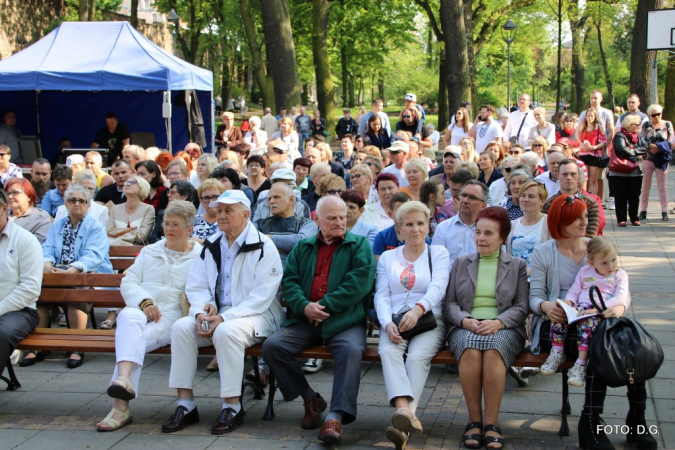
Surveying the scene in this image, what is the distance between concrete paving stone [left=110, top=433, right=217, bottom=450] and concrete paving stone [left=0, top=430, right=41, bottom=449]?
0.65 m

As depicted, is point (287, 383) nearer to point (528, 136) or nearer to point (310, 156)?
point (310, 156)

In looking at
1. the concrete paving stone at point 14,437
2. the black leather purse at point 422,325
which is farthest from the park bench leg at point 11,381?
the black leather purse at point 422,325

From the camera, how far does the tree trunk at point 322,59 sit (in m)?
26.4

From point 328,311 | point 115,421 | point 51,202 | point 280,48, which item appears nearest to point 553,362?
point 328,311

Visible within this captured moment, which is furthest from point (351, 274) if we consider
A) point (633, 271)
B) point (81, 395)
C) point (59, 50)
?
point (59, 50)

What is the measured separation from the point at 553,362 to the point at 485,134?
10141mm

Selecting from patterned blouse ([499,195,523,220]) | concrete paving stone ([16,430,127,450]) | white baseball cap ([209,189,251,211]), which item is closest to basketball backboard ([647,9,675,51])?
patterned blouse ([499,195,523,220])

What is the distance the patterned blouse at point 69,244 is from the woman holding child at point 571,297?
14.2ft

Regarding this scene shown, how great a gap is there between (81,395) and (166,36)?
148ft

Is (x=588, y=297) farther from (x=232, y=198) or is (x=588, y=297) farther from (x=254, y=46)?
(x=254, y=46)

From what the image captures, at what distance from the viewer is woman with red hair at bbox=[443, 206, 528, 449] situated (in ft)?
16.1

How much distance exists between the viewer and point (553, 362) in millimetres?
4961

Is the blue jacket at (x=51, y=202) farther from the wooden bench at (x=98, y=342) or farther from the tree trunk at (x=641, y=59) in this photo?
the tree trunk at (x=641, y=59)

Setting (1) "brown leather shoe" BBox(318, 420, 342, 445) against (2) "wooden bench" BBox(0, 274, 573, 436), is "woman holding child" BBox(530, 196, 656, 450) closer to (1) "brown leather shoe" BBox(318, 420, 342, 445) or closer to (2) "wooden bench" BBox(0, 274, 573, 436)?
(2) "wooden bench" BBox(0, 274, 573, 436)
